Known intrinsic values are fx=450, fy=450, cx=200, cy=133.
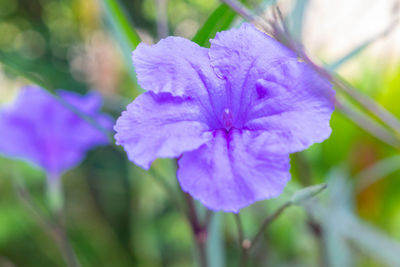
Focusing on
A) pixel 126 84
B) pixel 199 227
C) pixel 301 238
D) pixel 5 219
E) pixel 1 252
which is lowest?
pixel 1 252

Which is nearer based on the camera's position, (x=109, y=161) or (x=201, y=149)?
(x=201, y=149)

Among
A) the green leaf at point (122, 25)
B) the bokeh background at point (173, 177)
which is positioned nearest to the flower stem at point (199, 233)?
the bokeh background at point (173, 177)

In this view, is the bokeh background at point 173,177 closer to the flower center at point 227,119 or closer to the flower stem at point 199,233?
the flower stem at point 199,233

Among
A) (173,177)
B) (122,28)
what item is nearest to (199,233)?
(122,28)

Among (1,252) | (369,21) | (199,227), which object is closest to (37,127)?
(199,227)

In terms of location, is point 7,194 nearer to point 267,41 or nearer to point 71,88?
point 71,88

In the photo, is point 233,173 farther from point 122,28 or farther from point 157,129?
point 122,28

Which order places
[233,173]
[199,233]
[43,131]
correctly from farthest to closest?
1. [43,131]
2. [199,233]
3. [233,173]
